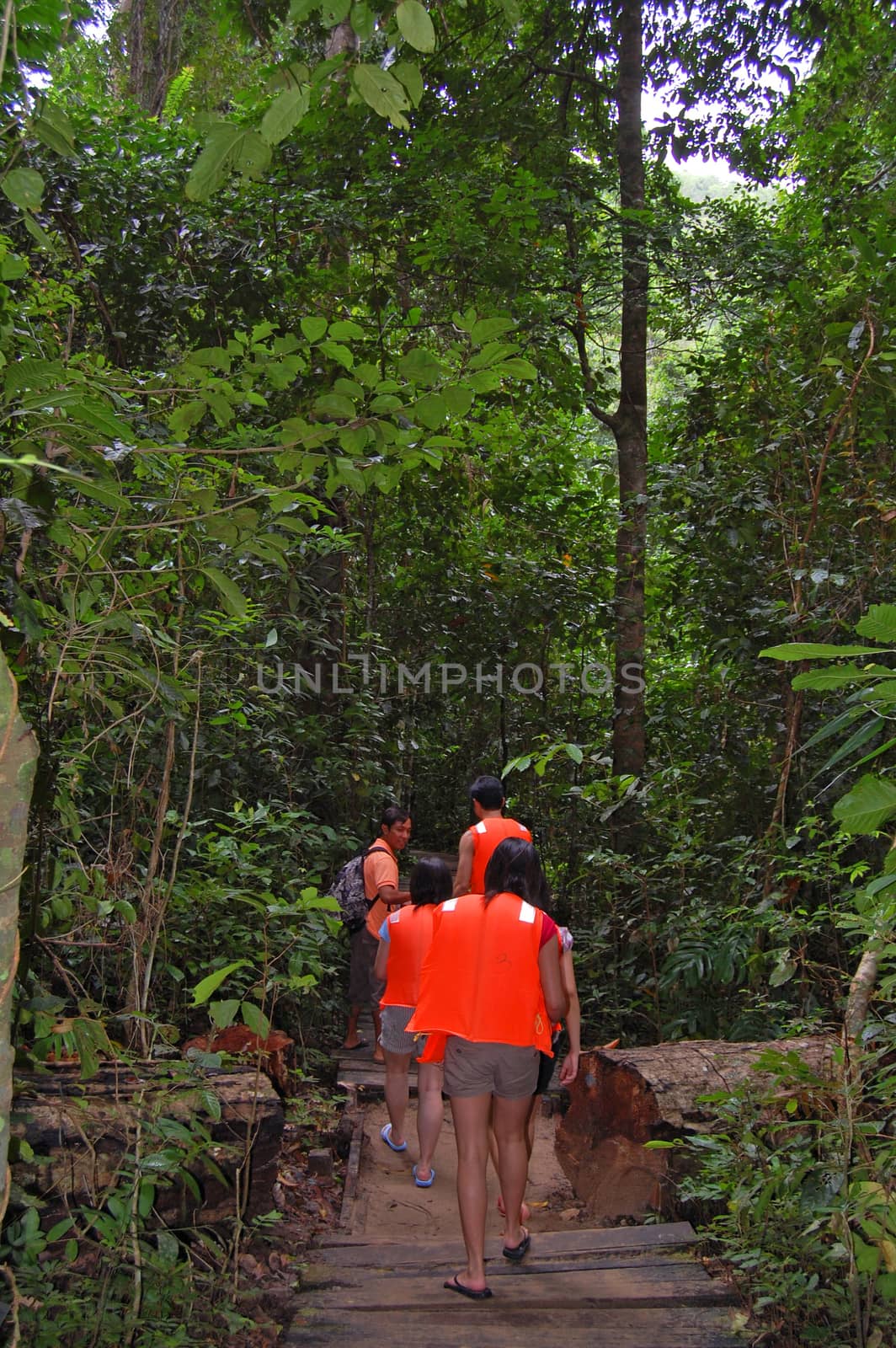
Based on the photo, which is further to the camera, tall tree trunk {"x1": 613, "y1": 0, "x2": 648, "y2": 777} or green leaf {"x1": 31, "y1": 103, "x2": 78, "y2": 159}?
tall tree trunk {"x1": 613, "y1": 0, "x2": 648, "y2": 777}

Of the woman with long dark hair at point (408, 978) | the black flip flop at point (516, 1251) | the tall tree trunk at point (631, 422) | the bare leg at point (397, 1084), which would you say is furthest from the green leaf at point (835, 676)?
the tall tree trunk at point (631, 422)

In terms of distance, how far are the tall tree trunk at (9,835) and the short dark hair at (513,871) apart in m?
2.78

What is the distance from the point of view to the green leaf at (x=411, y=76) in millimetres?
2221

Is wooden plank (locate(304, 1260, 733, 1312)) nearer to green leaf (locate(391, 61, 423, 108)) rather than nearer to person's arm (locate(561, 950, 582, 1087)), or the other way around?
person's arm (locate(561, 950, 582, 1087))

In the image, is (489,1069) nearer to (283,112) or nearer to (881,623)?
(881,623)

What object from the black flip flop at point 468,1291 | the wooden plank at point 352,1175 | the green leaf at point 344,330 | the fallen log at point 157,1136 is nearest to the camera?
the green leaf at point 344,330

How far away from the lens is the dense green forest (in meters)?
3.13

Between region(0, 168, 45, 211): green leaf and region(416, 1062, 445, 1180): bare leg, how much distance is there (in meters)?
4.02

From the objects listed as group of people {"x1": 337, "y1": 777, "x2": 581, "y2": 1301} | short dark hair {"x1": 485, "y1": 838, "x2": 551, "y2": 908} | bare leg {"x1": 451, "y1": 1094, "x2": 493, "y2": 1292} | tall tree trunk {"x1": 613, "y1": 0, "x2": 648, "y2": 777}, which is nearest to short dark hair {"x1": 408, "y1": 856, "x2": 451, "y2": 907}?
group of people {"x1": 337, "y1": 777, "x2": 581, "y2": 1301}

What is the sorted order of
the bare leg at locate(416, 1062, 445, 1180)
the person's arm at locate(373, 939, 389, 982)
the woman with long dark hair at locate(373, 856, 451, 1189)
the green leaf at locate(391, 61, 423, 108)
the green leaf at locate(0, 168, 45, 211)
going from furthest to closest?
the person's arm at locate(373, 939, 389, 982), the woman with long dark hair at locate(373, 856, 451, 1189), the bare leg at locate(416, 1062, 445, 1180), the green leaf at locate(0, 168, 45, 211), the green leaf at locate(391, 61, 423, 108)

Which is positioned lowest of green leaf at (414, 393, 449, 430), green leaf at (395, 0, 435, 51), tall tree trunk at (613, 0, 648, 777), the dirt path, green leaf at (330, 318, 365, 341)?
the dirt path

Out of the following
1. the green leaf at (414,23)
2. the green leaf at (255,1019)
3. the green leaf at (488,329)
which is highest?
the green leaf at (414,23)

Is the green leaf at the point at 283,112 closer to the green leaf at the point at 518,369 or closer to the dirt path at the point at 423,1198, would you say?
the green leaf at the point at 518,369

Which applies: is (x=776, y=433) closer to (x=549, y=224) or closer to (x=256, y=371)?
(x=549, y=224)
